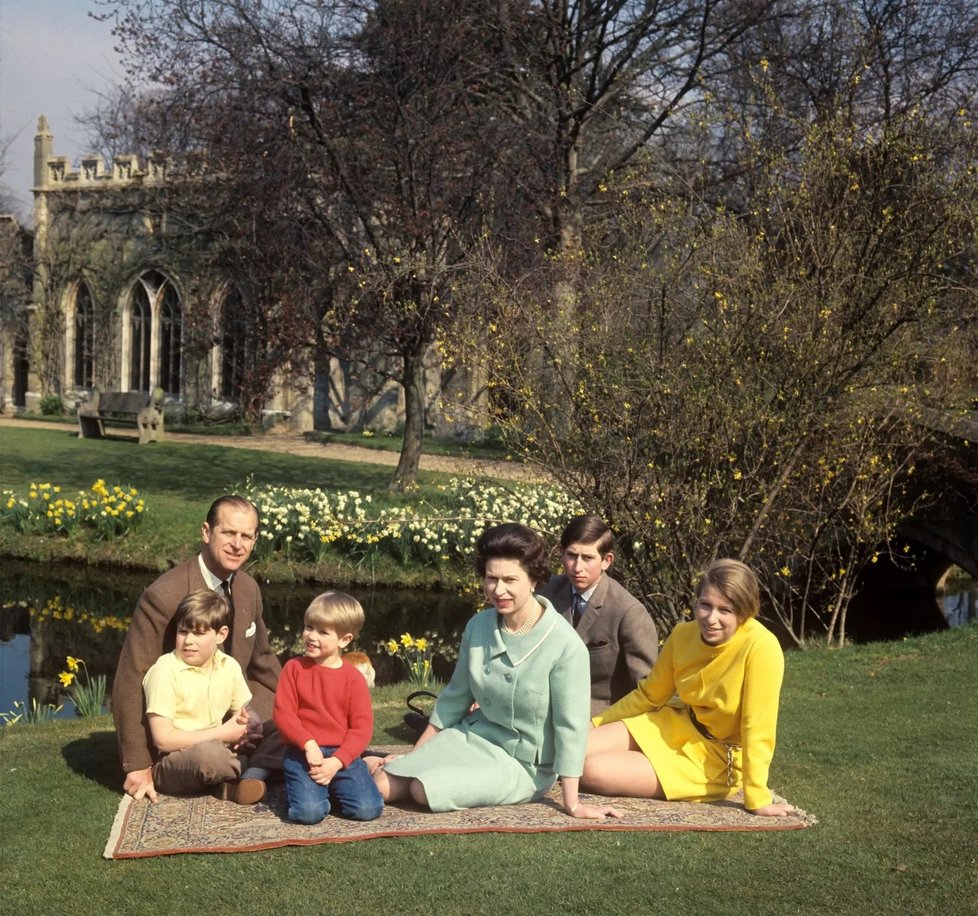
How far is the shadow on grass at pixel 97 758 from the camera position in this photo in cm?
552

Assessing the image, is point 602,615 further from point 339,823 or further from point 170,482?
point 170,482

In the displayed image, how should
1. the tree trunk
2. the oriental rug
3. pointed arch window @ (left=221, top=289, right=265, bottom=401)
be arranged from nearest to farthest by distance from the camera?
1. the oriental rug
2. the tree trunk
3. pointed arch window @ (left=221, top=289, right=265, bottom=401)

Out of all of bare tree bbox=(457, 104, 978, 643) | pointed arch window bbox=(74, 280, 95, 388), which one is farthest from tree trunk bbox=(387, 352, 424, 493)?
pointed arch window bbox=(74, 280, 95, 388)

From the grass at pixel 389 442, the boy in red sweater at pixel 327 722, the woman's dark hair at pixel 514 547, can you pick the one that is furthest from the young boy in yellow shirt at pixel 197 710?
the grass at pixel 389 442

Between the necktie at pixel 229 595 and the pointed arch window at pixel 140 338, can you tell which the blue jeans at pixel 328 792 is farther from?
the pointed arch window at pixel 140 338

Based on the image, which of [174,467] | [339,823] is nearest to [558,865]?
[339,823]

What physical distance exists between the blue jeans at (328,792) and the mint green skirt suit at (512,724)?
7.6 inches

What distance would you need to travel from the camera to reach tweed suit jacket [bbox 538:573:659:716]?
5.53 meters

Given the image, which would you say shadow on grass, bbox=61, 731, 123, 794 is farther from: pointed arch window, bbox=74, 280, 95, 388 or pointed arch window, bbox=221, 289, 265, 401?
pointed arch window, bbox=74, 280, 95, 388

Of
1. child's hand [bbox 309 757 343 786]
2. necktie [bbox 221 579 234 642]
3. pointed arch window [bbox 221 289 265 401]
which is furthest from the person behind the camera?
pointed arch window [bbox 221 289 265 401]

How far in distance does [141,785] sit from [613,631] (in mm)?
2024

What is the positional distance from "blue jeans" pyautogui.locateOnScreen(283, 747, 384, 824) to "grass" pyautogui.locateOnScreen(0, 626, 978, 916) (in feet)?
0.79

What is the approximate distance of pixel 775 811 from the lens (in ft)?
16.2

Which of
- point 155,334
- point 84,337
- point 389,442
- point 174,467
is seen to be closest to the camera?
point 174,467
